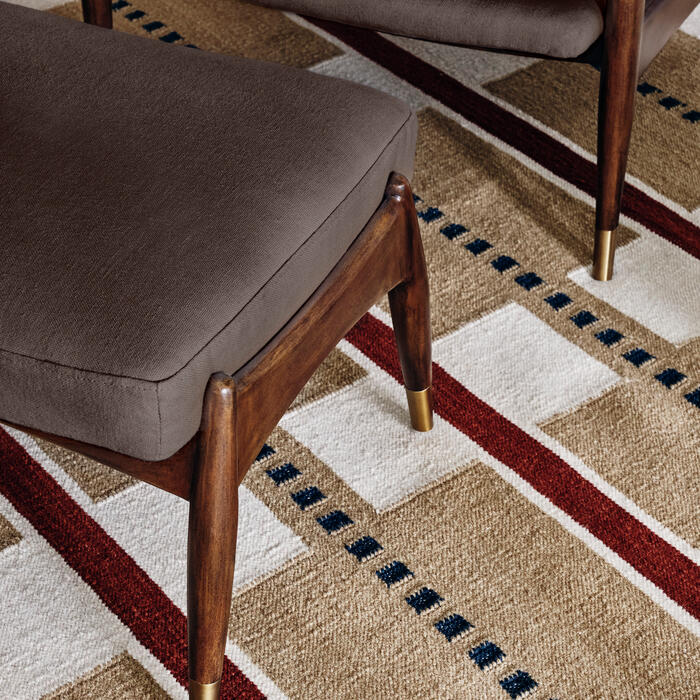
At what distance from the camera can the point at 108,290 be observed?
2.11 feet

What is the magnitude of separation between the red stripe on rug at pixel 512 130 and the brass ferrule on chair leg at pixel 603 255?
12 centimetres

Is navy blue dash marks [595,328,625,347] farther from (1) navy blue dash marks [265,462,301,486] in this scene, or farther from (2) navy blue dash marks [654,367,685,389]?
(1) navy blue dash marks [265,462,301,486]

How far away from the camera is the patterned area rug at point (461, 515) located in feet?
2.67

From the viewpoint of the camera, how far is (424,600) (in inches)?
33.8

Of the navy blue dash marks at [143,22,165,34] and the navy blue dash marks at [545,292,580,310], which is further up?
the navy blue dash marks at [143,22,165,34]

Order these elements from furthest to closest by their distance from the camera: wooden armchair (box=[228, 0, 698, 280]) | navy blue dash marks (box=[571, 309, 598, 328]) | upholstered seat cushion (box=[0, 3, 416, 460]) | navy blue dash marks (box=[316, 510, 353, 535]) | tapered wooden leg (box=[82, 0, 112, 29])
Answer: tapered wooden leg (box=[82, 0, 112, 29]), navy blue dash marks (box=[571, 309, 598, 328]), wooden armchair (box=[228, 0, 698, 280]), navy blue dash marks (box=[316, 510, 353, 535]), upholstered seat cushion (box=[0, 3, 416, 460])

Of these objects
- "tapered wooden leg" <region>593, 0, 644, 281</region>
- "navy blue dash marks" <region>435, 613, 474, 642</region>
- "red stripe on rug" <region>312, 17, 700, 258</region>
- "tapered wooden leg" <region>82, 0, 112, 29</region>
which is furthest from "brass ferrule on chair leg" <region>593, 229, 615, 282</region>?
"tapered wooden leg" <region>82, 0, 112, 29</region>

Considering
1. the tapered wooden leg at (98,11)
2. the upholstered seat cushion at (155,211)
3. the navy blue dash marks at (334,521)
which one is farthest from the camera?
the tapered wooden leg at (98,11)

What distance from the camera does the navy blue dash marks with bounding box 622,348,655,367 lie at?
108 cm

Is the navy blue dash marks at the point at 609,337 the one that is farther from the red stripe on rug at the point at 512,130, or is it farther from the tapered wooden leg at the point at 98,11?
the tapered wooden leg at the point at 98,11

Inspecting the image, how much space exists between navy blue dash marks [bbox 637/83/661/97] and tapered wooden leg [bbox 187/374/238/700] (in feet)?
3.39

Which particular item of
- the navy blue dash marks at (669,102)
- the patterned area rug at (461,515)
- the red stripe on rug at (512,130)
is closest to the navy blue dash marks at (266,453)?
the patterned area rug at (461,515)

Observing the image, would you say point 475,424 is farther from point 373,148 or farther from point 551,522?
point 373,148

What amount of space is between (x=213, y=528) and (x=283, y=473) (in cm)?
29
